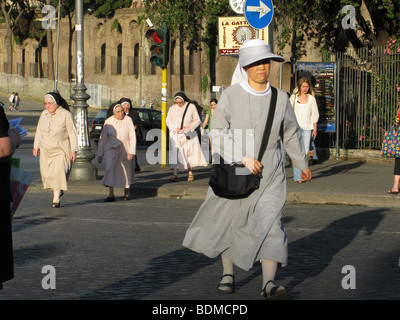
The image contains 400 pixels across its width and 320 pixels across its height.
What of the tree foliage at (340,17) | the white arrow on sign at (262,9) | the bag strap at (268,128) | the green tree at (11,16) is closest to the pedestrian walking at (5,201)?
the bag strap at (268,128)

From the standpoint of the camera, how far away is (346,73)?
21500 mm

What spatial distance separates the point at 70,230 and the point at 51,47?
68291 millimetres

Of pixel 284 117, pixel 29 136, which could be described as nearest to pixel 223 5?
pixel 29 136

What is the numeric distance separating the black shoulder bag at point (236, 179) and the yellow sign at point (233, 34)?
1053 centimetres

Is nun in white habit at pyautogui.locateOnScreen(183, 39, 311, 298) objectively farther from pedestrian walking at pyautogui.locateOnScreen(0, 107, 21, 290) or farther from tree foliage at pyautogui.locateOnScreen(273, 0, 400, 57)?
tree foliage at pyautogui.locateOnScreen(273, 0, 400, 57)

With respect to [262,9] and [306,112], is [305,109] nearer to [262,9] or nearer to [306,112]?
[306,112]

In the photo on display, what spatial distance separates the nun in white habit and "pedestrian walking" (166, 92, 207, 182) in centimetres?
1046

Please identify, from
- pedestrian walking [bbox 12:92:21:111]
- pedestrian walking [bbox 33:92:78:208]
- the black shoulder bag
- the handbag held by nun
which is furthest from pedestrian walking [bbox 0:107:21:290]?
pedestrian walking [bbox 12:92:21:111]

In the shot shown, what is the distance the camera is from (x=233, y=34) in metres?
18.0

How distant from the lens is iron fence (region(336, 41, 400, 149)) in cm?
2023

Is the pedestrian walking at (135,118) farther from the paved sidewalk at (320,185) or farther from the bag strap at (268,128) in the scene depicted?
the bag strap at (268,128)

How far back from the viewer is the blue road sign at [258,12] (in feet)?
50.6

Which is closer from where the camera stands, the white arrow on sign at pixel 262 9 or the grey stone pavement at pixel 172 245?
the grey stone pavement at pixel 172 245
